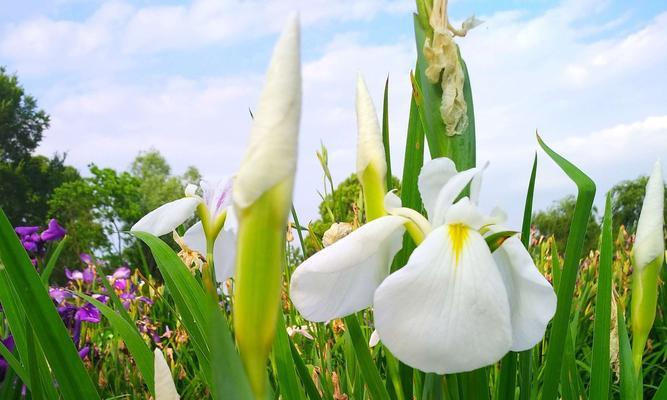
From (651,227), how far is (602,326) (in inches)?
8.7

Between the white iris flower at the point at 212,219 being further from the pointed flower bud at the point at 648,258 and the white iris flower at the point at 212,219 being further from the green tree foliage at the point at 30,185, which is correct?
the green tree foliage at the point at 30,185

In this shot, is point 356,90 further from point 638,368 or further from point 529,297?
point 638,368

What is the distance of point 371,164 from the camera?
98 cm

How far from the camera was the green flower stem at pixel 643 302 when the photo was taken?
3.97 ft

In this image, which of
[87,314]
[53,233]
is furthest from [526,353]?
[53,233]

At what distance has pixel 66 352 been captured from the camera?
970 millimetres

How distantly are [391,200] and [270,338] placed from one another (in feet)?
1.53

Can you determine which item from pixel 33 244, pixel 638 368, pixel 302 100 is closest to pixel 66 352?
pixel 302 100

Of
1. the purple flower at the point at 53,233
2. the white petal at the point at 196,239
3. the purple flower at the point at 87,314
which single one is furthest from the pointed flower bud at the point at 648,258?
the purple flower at the point at 53,233

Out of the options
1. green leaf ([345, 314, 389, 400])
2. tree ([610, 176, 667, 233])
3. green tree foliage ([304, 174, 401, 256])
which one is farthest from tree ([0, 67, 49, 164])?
green leaf ([345, 314, 389, 400])

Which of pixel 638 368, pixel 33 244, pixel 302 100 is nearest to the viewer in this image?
pixel 302 100

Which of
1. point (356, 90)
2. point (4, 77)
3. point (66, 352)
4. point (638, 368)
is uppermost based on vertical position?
point (4, 77)

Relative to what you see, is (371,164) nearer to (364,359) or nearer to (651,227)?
(364,359)

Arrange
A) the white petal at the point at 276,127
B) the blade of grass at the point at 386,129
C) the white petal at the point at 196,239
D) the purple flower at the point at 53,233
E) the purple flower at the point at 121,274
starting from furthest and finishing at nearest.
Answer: the purple flower at the point at 121,274 < the purple flower at the point at 53,233 < the white petal at the point at 196,239 < the blade of grass at the point at 386,129 < the white petal at the point at 276,127
